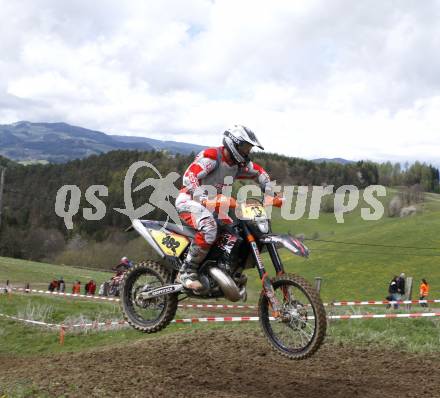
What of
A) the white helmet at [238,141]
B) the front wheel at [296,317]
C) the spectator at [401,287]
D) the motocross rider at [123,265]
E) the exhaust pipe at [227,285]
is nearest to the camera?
the front wheel at [296,317]

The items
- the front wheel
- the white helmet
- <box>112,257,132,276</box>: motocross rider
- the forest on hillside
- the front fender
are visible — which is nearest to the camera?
the front wheel

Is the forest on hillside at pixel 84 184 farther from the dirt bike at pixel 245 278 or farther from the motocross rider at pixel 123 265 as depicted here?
the dirt bike at pixel 245 278

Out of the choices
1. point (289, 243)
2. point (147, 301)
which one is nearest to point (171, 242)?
point (147, 301)

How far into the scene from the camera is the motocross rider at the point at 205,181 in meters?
7.07

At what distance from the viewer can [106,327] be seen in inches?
624

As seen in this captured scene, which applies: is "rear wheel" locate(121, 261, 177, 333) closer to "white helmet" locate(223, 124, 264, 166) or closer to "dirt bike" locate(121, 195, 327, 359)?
"dirt bike" locate(121, 195, 327, 359)

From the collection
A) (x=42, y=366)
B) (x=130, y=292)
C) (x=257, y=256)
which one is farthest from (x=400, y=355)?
(x=42, y=366)

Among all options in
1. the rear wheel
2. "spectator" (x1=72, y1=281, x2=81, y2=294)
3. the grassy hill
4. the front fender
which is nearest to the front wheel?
the front fender

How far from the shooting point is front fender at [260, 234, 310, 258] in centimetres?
655

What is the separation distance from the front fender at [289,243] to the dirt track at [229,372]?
87.0 inches

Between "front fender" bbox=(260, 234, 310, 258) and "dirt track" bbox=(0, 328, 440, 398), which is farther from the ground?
"front fender" bbox=(260, 234, 310, 258)

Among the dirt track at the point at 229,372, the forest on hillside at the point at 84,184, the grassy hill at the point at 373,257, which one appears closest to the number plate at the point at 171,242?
the dirt track at the point at 229,372

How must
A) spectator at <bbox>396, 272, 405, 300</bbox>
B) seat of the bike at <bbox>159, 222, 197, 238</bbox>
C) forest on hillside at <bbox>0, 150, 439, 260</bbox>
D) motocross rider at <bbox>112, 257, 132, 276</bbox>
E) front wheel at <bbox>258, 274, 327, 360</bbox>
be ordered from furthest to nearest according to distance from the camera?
forest on hillside at <bbox>0, 150, 439, 260</bbox> → spectator at <bbox>396, 272, 405, 300</bbox> → motocross rider at <bbox>112, 257, 132, 276</bbox> → seat of the bike at <bbox>159, 222, 197, 238</bbox> → front wheel at <bbox>258, 274, 327, 360</bbox>

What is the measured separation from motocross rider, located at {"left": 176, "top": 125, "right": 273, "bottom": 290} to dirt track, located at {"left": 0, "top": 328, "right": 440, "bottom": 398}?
1.74m
